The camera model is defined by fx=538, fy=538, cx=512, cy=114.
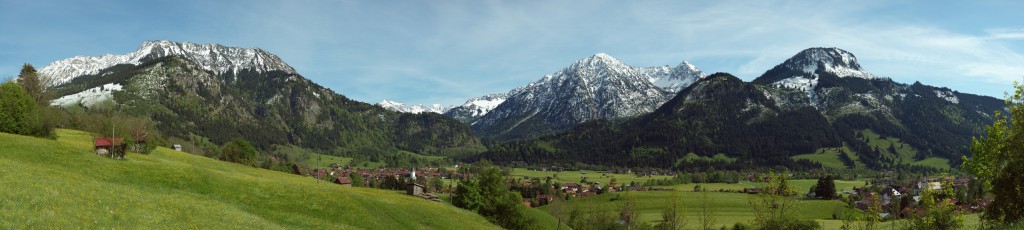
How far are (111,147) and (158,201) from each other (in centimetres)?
4107

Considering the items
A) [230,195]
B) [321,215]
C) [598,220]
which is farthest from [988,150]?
[598,220]

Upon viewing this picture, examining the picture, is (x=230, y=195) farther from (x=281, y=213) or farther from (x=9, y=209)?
(x=9, y=209)

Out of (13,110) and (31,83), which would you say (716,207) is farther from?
(31,83)

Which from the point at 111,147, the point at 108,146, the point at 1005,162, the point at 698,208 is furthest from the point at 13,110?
the point at 698,208

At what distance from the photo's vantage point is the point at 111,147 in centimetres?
7000

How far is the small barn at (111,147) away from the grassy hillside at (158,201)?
19.7ft

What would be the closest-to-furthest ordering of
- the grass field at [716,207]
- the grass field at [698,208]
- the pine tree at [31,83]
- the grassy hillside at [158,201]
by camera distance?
the grassy hillside at [158,201] → the pine tree at [31,83] → the grass field at [698,208] → the grass field at [716,207]

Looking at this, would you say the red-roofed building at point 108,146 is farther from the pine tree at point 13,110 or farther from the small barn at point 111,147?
the pine tree at point 13,110

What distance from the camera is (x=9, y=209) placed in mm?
27734

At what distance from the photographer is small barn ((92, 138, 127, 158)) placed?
68.7 metres

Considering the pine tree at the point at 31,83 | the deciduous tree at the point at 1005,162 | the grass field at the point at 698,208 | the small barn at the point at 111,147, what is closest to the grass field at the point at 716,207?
the grass field at the point at 698,208

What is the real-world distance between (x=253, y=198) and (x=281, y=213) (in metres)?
5.74

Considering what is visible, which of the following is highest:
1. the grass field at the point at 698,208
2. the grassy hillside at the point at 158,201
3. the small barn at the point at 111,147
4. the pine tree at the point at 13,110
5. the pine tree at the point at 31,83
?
the pine tree at the point at 31,83

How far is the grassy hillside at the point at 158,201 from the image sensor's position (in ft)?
98.8
